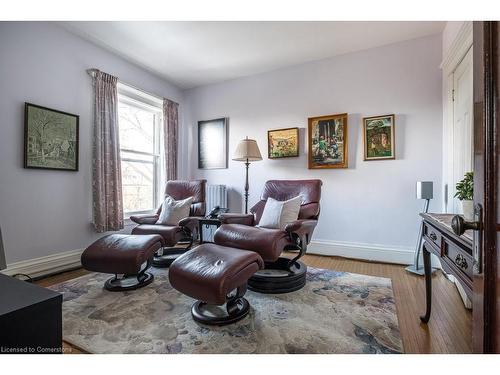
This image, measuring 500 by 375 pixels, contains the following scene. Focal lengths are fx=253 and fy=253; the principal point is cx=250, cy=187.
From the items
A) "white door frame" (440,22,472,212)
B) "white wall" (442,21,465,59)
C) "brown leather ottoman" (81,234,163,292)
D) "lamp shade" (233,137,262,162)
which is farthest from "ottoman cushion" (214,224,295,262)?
"white wall" (442,21,465,59)

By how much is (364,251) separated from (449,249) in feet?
6.69

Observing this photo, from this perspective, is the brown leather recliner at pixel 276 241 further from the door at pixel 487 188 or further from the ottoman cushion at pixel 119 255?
the door at pixel 487 188

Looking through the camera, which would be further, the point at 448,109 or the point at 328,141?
the point at 328,141

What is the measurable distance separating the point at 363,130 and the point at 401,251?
4.95ft

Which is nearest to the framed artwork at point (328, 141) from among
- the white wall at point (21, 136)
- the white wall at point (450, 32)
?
the white wall at point (450, 32)

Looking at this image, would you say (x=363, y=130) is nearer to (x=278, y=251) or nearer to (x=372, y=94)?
(x=372, y=94)

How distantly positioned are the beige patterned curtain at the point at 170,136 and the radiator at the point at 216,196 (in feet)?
2.24

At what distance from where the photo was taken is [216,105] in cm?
416

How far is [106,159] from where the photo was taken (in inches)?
120

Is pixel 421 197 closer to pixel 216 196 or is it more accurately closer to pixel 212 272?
pixel 212 272

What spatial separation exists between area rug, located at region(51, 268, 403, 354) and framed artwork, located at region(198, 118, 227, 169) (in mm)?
2293

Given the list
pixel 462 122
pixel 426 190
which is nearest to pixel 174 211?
pixel 426 190
